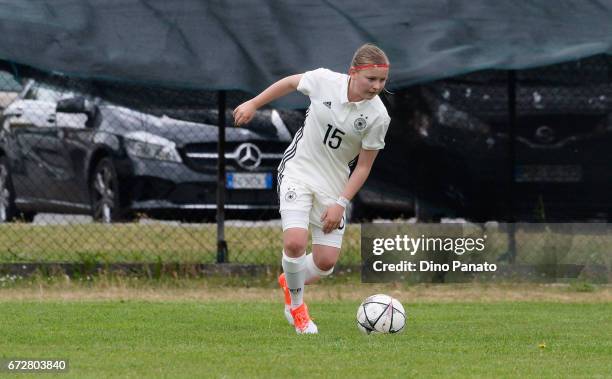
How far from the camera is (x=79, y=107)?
1293 centimetres

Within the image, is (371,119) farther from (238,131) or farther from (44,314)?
(238,131)

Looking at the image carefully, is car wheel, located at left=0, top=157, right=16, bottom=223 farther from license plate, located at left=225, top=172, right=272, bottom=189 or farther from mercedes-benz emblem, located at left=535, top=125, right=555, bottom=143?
mercedes-benz emblem, located at left=535, top=125, right=555, bottom=143

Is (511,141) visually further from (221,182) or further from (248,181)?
(221,182)

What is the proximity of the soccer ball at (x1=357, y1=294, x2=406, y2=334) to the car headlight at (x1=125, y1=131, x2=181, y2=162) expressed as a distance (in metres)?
4.72

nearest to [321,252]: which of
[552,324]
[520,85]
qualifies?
[552,324]

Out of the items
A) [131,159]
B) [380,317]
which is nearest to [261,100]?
[380,317]

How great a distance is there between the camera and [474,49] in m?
12.4

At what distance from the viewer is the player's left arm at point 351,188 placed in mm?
8797

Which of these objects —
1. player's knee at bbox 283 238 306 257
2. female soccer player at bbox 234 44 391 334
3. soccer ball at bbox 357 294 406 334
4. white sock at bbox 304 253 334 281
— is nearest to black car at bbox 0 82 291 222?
white sock at bbox 304 253 334 281

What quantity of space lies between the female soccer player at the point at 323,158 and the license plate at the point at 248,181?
3.93m

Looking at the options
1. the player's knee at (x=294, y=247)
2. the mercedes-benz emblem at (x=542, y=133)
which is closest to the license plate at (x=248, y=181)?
the mercedes-benz emblem at (x=542, y=133)

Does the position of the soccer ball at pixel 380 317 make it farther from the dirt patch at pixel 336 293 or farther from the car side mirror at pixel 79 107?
the car side mirror at pixel 79 107

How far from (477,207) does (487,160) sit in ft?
1.45

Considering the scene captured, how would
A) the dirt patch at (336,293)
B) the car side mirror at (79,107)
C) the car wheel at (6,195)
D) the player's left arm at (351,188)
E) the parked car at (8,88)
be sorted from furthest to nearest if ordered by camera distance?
the car wheel at (6,195) → the car side mirror at (79,107) → the parked car at (8,88) → the dirt patch at (336,293) → the player's left arm at (351,188)
